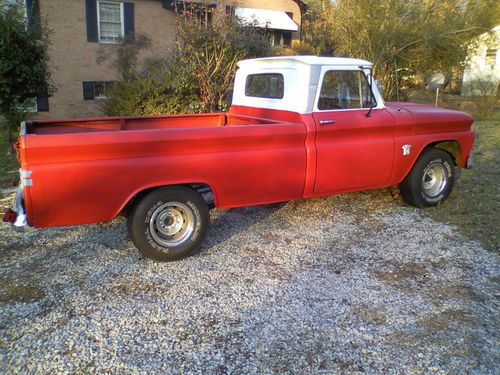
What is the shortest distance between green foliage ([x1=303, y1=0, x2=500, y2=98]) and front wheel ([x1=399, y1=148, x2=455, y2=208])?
9947 millimetres

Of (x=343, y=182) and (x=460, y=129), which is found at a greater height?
(x=460, y=129)

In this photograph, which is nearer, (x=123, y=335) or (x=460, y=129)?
(x=123, y=335)

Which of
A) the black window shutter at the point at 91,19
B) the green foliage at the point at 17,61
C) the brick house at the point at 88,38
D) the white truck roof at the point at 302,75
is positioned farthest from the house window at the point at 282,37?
the white truck roof at the point at 302,75

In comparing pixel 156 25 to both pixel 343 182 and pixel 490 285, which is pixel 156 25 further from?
pixel 490 285

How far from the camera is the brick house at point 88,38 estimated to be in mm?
16531

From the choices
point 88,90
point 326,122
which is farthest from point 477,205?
point 88,90

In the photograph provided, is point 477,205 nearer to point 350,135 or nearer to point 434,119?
point 434,119

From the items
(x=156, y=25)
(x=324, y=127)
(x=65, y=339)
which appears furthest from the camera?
(x=156, y=25)

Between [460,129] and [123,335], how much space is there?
5.00m

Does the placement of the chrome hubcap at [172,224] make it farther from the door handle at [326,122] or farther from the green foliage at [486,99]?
the green foliage at [486,99]

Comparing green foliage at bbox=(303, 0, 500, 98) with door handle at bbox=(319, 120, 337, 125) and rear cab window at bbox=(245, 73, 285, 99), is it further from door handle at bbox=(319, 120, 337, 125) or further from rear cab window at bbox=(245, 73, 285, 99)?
door handle at bbox=(319, 120, 337, 125)

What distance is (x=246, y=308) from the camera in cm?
372

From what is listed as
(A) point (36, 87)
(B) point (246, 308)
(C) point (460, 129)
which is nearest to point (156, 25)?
(A) point (36, 87)

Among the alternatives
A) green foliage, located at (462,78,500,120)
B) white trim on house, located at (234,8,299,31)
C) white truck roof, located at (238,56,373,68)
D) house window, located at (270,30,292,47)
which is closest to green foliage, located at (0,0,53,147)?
white truck roof, located at (238,56,373,68)
